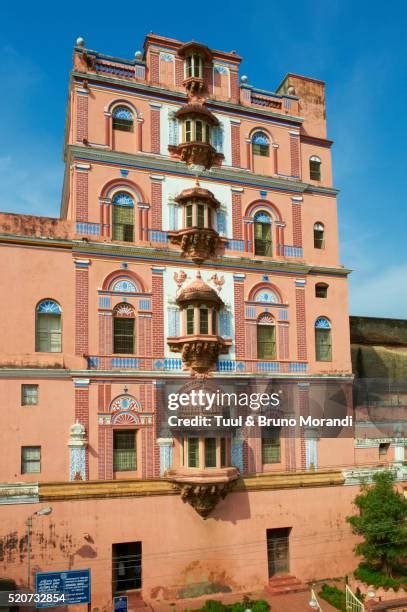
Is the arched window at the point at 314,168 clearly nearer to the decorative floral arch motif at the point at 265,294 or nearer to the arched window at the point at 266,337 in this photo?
the decorative floral arch motif at the point at 265,294

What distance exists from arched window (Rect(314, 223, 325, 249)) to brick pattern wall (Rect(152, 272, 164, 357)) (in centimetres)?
786

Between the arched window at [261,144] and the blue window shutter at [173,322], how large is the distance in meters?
8.33

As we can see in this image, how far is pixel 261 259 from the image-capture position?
25.7 m

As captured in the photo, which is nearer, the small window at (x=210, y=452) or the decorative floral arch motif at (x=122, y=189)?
the small window at (x=210, y=452)

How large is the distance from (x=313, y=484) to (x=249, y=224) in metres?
11.1

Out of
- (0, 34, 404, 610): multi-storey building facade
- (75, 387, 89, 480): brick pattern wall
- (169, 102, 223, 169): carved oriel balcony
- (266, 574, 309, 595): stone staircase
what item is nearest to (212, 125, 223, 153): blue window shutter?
(0, 34, 404, 610): multi-storey building facade

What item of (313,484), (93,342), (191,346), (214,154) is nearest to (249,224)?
(214,154)

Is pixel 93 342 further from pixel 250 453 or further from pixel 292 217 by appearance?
pixel 292 217

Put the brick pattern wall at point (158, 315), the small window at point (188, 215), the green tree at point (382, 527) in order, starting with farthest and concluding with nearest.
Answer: the small window at point (188, 215) < the brick pattern wall at point (158, 315) < the green tree at point (382, 527)

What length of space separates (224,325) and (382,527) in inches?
383

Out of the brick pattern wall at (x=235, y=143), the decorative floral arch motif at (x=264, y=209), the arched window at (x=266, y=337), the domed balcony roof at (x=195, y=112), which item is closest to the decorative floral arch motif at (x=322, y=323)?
the arched window at (x=266, y=337)

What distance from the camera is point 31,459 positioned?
21203 mm

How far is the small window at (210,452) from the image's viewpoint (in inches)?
877

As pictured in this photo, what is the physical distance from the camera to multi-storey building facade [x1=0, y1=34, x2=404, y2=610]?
70.0 ft
